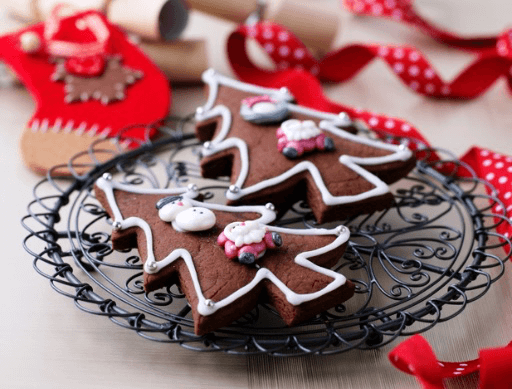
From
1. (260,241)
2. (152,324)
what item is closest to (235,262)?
(260,241)

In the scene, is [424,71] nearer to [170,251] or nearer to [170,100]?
[170,100]

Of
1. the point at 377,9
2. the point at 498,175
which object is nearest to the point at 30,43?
the point at 377,9

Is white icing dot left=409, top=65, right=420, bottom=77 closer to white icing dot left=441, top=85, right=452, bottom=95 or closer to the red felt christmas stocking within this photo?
white icing dot left=441, top=85, right=452, bottom=95

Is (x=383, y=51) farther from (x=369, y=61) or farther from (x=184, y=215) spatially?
(x=184, y=215)

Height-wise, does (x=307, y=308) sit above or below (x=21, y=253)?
above

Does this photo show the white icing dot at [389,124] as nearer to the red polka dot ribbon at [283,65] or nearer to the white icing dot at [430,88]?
the red polka dot ribbon at [283,65]

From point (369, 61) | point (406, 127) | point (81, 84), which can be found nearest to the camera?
point (406, 127)

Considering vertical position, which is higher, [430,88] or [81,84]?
[430,88]

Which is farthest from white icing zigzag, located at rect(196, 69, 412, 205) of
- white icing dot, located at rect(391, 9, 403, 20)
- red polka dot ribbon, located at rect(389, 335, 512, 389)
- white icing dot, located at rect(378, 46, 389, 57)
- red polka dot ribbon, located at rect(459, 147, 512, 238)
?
white icing dot, located at rect(391, 9, 403, 20)
